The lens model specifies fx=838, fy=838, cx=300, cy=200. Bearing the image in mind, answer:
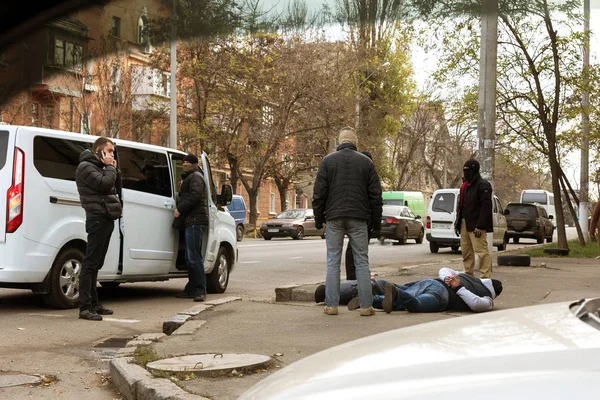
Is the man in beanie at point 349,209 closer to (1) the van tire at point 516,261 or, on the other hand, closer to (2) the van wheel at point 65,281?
(2) the van wheel at point 65,281

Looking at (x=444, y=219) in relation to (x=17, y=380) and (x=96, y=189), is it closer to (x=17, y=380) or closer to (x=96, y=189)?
(x=96, y=189)

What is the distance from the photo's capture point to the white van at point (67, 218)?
30.2ft

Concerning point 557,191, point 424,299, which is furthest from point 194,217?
point 557,191

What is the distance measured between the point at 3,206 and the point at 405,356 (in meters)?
7.82

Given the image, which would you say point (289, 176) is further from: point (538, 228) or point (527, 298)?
point (527, 298)

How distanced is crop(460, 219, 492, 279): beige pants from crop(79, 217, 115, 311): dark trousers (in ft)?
20.6

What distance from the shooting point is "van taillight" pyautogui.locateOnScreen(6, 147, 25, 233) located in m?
9.17

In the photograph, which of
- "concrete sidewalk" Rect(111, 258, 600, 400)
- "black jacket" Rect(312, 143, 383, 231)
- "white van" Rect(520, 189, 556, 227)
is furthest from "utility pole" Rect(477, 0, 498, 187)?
"white van" Rect(520, 189, 556, 227)

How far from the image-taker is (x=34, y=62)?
6.27ft

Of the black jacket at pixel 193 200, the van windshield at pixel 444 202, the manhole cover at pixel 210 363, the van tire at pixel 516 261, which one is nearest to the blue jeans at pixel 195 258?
the black jacket at pixel 193 200

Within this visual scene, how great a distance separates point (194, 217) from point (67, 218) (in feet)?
5.82

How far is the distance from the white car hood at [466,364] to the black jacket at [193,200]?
831cm

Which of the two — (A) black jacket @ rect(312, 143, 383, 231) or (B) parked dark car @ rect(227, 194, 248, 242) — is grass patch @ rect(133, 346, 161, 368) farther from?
(B) parked dark car @ rect(227, 194, 248, 242)

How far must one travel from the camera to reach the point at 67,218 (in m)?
9.73
